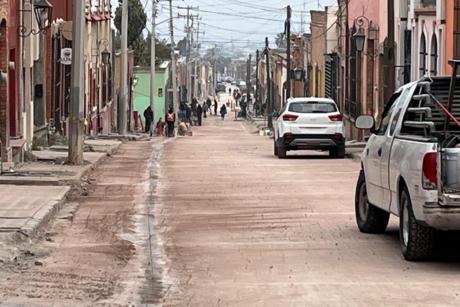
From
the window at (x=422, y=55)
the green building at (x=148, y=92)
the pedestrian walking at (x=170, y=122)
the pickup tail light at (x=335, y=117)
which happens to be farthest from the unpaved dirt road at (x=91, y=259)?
the green building at (x=148, y=92)

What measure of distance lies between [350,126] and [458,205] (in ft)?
124

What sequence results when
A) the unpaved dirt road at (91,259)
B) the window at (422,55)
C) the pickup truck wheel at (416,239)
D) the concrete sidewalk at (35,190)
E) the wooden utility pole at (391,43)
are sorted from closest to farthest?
the unpaved dirt road at (91,259) → the pickup truck wheel at (416,239) → the concrete sidewalk at (35,190) → the wooden utility pole at (391,43) → the window at (422,55)

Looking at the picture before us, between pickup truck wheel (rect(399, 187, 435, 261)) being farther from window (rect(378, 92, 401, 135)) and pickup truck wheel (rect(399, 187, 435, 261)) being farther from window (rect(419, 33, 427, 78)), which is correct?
window (rect(419, 33, 427, 78))

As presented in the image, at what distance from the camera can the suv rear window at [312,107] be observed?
29.7 meters

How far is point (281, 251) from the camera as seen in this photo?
39.0ft

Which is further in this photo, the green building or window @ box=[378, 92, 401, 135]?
the green building

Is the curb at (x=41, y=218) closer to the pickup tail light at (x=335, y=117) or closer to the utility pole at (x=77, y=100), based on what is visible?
the utility pole at (x=77, y=100)

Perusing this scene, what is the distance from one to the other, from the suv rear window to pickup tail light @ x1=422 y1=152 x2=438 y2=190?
63.8 ft

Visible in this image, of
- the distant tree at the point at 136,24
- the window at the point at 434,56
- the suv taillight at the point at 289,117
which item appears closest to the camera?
the suv taillight at the point at 289,117

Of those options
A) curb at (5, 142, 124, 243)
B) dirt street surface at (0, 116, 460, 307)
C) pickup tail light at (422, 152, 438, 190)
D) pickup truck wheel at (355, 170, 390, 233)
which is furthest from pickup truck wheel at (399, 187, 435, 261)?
curb at (5, 142, 124, 243)

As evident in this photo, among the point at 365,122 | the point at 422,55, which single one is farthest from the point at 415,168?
the point at 422,55

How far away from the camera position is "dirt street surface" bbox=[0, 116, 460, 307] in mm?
9289

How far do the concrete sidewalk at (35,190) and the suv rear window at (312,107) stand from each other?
18.2ft

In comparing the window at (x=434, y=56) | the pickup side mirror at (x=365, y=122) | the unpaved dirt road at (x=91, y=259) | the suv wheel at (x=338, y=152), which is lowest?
the unpaved dirt road at (x=91, y=259)
